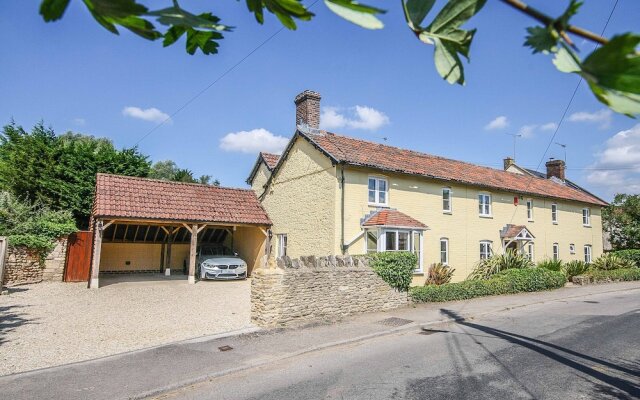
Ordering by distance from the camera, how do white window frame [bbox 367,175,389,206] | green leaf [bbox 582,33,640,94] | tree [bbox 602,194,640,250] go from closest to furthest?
green leaf [bbox 582,33,640,94]
white window frame [bbox 367,175,389,206]
tree [bbox 602,194,640,250]

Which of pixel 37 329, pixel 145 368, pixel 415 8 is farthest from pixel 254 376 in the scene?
pixel 415 8

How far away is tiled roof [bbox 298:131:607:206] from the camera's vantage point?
18616mm

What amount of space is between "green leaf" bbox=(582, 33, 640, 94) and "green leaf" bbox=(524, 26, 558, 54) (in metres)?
0.06

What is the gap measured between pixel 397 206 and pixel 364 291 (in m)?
7.02

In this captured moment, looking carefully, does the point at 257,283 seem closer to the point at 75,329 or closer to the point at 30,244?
the point at 75,329

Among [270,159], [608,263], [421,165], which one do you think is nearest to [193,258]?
[270,159]

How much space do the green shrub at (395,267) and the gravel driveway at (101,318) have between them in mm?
4657

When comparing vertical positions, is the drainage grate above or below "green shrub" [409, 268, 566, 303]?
below

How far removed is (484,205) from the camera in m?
23.2

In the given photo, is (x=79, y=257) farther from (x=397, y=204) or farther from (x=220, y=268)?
(x=397, y=204)

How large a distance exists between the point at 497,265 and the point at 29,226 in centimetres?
2256

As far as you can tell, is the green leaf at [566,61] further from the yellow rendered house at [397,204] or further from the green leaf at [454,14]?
the yellow rendered house at [397,204]

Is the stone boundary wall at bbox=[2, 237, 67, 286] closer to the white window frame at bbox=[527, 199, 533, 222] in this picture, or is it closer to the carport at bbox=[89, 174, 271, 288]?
the carport at bbox=[89, 174, 271, 288]

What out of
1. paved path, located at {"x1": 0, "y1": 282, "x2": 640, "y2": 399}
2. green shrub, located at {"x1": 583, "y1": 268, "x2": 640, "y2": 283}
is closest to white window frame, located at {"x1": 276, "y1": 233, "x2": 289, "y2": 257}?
paved path, located at {"x1": 0, "y1": 282, "x2": 640, "y2": 399}
